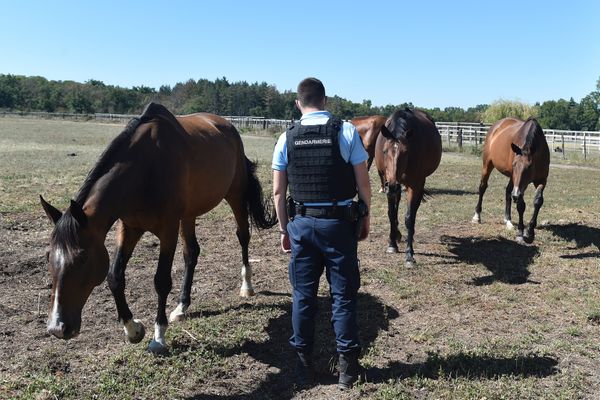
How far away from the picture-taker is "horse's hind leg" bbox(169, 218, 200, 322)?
17.6 ft

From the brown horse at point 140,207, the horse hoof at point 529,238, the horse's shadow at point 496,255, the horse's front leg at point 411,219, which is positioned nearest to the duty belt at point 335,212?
the brown horse at point 140,207

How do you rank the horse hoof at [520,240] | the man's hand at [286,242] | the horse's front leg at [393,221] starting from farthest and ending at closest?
the horse hoof at [520,240]
the horse's front leg at [393,221]
the man's hand at [286,242]

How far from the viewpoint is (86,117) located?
7294cm

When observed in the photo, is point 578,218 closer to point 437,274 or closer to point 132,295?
point 437,274

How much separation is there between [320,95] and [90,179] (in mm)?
1867

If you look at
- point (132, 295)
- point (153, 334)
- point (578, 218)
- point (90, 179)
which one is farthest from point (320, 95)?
point (578, 218)

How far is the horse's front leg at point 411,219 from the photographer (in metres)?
7.29

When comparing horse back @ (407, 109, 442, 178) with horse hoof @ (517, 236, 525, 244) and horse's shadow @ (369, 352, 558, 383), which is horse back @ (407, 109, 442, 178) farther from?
horse's shadow @ (369, 352, 558, 383)

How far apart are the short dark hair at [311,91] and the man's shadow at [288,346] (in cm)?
209

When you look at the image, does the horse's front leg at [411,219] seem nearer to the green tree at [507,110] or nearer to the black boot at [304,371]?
the black boot at [304,371]

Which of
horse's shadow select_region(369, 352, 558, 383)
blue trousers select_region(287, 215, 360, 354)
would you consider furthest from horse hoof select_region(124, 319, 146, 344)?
horse's shadow select_region(369, 352, 558, 383)

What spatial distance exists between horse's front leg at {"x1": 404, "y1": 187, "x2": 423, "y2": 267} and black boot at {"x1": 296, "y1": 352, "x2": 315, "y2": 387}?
3509mm

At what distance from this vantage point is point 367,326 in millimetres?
5078

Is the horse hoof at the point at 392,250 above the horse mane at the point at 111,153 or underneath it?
underneath
